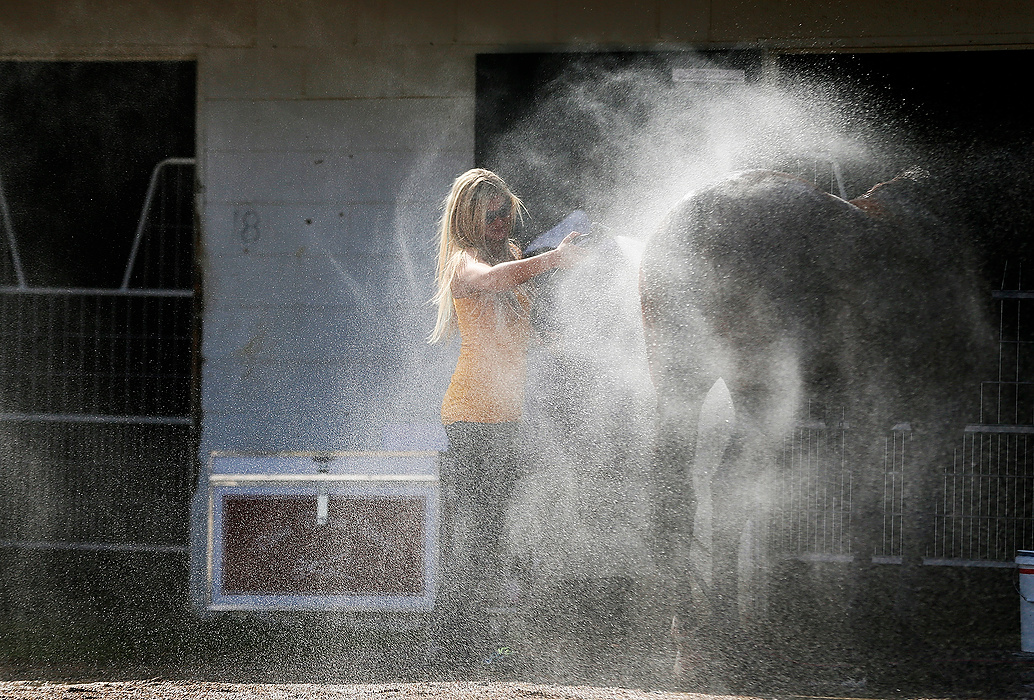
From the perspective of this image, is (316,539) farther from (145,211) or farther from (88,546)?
(145,211)

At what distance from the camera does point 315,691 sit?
2873 mm

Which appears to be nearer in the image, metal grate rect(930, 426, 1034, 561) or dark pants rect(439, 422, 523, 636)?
dark pants rect(439, 422, 523, 636)

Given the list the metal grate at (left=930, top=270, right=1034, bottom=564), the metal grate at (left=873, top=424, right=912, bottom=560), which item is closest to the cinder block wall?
the metal grate at (left=873, top=424, right=912, bottom=560)

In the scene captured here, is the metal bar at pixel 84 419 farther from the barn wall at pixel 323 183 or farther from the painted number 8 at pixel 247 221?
the painted number 8 at pixel 247 221

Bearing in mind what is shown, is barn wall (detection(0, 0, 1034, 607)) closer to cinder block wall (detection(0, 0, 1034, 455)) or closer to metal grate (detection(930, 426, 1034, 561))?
cinder block wall (detection(0, 0, 1034, 455))

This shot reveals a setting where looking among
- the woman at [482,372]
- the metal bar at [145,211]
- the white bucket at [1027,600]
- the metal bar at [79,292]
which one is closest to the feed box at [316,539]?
the woman at [482,372]

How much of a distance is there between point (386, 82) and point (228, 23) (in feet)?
2.83

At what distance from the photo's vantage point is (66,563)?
4.36 meters

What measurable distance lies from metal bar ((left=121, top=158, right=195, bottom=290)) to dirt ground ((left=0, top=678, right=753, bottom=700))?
228cm

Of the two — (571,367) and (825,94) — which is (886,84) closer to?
Result: (825,94)

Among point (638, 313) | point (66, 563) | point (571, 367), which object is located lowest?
point (66, 563)

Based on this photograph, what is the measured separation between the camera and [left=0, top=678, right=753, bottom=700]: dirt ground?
2828mm

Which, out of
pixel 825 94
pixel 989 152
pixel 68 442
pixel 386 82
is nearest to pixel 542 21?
pixel 386 82

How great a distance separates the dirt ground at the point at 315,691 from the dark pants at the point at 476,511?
0.47 m
